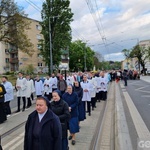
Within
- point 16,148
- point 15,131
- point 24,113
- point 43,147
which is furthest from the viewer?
point 24,113

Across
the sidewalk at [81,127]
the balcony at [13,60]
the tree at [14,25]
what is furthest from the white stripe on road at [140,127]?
the balcony at [13,60]

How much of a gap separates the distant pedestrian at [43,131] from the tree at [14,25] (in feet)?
112

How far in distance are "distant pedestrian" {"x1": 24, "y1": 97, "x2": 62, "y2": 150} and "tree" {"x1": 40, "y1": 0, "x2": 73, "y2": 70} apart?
34.3m

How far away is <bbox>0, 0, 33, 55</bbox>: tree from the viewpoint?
117 feet

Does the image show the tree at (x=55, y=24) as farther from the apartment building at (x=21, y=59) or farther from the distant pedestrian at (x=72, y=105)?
the distant pedestrian at (x=72, y=105)

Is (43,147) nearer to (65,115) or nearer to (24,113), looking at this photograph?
(65,115)

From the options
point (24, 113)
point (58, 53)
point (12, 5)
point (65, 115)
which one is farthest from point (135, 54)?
point (65, 115)

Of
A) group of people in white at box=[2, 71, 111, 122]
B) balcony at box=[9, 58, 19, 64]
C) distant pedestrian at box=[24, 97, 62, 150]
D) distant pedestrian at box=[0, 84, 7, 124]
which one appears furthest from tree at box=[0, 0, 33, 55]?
distant pedestrian at box=[24, 97, 62, 150]

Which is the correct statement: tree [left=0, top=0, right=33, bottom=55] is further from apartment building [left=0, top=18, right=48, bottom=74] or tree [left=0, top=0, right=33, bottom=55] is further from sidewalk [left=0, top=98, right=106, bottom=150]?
apartment building [left=0, top=18, right=48, bottom=74]

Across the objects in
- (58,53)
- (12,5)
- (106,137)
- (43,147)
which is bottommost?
(106,137)

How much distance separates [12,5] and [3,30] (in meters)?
4.99

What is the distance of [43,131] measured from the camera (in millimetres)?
3594

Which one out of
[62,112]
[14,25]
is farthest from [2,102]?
[14,25]

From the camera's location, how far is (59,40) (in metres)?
38.0
